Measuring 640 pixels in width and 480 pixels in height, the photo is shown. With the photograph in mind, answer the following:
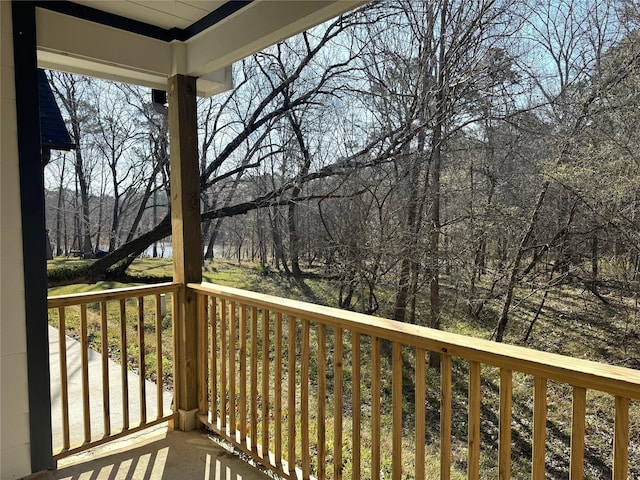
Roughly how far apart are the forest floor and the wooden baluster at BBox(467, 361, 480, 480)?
2.75 meters

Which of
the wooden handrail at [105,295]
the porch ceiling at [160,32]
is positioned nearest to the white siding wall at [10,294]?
the wooden handrail at [105,295]

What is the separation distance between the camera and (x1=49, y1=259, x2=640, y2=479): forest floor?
3738 mm

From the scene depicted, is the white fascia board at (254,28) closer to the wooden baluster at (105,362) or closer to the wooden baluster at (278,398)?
the wooden baluster at (278,398)

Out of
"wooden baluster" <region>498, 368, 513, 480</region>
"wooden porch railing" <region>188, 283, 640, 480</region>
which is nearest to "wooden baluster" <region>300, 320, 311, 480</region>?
"wooden porch railing" <region>188, 283, 640, 480</region>

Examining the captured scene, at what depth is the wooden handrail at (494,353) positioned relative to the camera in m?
1.04

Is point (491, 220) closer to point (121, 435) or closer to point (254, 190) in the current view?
point (254, 190)

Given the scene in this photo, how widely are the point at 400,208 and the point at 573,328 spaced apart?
2.25 metres

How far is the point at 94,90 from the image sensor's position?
21.3 ft

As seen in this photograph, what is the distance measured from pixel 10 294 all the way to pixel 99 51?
134cm

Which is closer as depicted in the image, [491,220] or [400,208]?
[491,220]

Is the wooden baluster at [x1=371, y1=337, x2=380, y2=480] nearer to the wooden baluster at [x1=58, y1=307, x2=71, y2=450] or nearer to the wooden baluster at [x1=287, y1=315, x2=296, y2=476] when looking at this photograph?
the wooden baluster at [x1=287, y1=315, x2=296, y2=476]

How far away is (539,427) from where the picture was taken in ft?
3.90

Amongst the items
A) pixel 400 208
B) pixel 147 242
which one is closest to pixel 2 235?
pixel 400 208

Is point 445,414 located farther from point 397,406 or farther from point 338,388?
point 338,388
